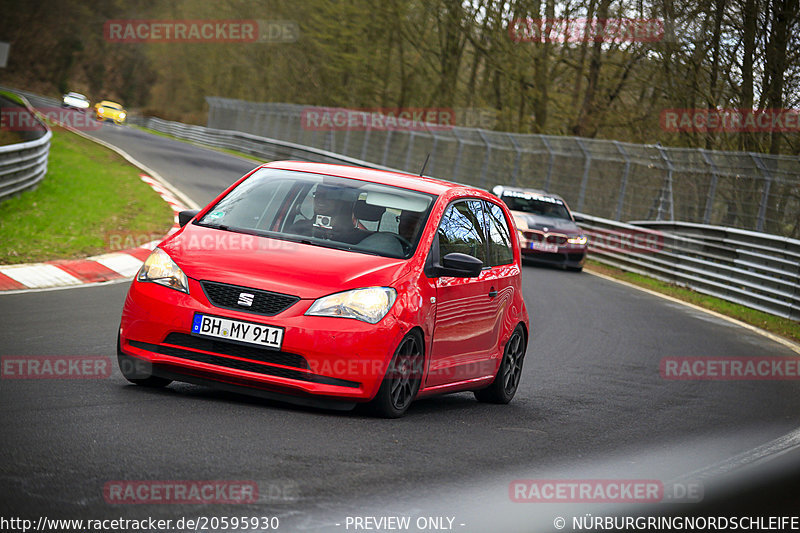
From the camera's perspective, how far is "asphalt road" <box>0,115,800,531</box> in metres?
4.77

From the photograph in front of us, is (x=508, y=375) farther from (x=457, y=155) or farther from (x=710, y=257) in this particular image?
(x=457, y=155)

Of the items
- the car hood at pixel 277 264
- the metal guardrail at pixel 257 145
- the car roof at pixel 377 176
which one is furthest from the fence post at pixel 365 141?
the car hood at pixel 277 264

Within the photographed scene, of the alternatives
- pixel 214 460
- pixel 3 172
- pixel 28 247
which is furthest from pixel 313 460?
pixel 3 172

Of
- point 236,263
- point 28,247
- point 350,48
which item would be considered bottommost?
point 28,247

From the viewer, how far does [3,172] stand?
17.4m

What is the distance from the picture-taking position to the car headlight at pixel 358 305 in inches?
254

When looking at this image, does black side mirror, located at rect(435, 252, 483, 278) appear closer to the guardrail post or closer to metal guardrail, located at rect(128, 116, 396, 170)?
the guardrail post

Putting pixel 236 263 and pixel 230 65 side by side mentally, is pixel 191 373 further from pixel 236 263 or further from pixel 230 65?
pixel 230 65

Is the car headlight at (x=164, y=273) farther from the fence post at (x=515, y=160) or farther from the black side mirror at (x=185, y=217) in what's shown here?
the fence post at (x=515, y=160)

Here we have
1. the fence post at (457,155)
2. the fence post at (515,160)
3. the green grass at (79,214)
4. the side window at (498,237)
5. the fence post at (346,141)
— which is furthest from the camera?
the fence post at (346,141)

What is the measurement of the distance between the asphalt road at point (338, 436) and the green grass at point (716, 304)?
20.8ft

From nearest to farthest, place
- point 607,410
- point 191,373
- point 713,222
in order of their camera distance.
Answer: point 191,373, point 607,410, point 713,222

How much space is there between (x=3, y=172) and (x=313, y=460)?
44.1ft

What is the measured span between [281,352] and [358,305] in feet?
1.73
